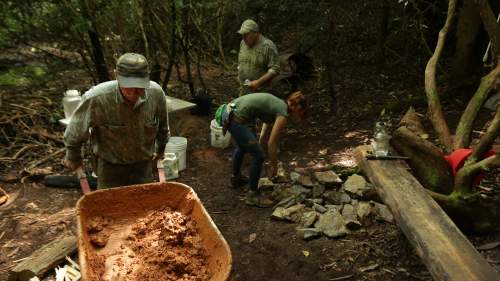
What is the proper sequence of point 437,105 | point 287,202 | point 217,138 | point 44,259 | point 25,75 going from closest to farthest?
point 44,259 → point 437,105 → point 287,202 → point 217,138 → point 25,75

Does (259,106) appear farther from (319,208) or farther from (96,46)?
(96,46)

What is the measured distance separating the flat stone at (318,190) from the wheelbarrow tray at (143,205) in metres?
2.63

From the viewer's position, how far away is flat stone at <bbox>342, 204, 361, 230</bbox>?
196 inches

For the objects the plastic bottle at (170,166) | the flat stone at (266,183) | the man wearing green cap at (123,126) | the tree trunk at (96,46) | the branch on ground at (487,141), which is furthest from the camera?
the tree trunk at (96,46)

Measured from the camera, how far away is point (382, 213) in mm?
5078

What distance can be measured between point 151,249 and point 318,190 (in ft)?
10.2

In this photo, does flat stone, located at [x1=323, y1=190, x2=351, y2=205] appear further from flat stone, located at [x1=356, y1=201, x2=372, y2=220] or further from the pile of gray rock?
flat stone, located at [x1=356, y1=201, x2=372, y2=220]

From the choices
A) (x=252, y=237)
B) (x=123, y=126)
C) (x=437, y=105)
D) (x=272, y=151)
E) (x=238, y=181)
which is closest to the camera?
(x=123, y=126)

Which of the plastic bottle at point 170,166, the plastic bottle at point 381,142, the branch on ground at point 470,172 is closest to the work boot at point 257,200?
the plastic bottle at point 170,166

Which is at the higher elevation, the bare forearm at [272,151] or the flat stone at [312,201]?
the bare forearm at [272,151]

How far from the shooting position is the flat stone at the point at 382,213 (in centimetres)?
499

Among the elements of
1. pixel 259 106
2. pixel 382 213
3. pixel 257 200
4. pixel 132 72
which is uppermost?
pixel 132 72

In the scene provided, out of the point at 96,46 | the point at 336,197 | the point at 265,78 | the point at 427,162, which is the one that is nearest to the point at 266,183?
the point at 336,197

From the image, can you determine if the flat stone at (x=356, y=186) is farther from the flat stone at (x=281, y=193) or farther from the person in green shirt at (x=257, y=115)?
the person in green shirt at (x=257, y=115)
